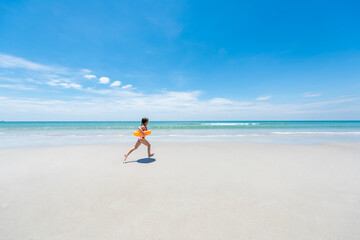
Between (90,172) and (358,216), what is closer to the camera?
(358,216)

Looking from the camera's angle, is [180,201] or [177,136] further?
[177,136]

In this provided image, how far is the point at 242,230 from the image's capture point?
2.21 m

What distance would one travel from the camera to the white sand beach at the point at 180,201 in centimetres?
221

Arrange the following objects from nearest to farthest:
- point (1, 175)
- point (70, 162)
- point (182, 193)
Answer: point (182, 193), point (1, 175), point (70, 162)

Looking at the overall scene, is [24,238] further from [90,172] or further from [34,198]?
[90,172]

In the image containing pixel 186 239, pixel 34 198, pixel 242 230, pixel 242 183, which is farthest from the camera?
pixel 242 183

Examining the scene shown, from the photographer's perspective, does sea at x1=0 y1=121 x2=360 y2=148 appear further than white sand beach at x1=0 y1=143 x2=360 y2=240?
Yes

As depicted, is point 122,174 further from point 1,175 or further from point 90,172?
point 1,175

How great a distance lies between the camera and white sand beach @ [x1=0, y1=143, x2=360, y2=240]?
2215 mm

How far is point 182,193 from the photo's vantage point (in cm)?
331

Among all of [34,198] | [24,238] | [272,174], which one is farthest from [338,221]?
[34,198]

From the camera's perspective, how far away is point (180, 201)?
298cm

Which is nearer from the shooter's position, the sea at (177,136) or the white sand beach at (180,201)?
the white sand beach at (180,201)

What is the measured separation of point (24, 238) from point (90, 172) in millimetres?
2610
